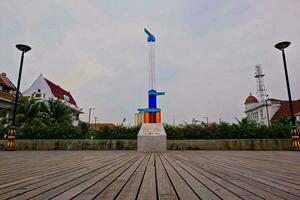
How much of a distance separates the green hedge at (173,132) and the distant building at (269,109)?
880 inches

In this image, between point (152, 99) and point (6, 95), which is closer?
point (152, 99)

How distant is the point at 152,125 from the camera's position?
10250 mm

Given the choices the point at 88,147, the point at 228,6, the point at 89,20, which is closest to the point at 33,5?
the point at 89,20

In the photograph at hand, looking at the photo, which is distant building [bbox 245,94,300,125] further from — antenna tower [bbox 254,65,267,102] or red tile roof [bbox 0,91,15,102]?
red tile roof [bbox 0,91,15,102]

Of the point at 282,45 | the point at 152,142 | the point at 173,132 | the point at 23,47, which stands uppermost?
the point at 23,47

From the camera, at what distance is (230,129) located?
11391mm

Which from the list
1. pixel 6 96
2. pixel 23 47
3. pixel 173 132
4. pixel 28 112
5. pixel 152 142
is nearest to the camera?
pixel 152 142

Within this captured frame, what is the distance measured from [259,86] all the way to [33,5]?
4692cm

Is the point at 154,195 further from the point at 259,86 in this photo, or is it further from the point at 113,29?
the point at 259,86

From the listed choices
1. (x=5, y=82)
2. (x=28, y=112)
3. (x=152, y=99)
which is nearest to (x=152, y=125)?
(x=152, y=99)

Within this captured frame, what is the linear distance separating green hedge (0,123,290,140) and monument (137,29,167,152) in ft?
5.80

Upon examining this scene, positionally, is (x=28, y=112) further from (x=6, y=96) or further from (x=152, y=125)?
(x=152, y=125)

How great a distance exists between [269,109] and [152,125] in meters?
34.9

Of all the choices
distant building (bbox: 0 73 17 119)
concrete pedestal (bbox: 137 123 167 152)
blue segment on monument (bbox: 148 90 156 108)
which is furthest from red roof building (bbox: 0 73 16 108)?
concrete pedestal (bbox: 137 123 167 152)
